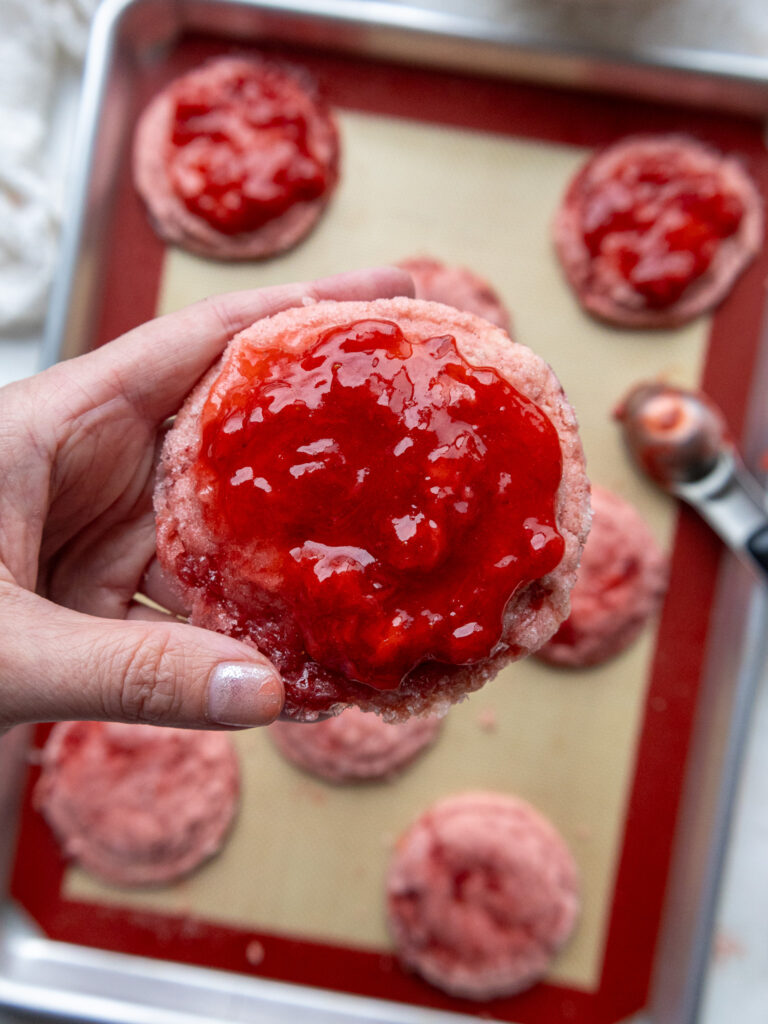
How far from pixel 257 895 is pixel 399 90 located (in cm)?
332

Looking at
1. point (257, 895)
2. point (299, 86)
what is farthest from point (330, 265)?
point (257, 895)

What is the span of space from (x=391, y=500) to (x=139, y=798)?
218cm

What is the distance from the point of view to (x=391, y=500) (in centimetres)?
202

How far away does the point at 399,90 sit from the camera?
3.60m

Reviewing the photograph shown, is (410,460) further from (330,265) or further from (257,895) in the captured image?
(257,895)

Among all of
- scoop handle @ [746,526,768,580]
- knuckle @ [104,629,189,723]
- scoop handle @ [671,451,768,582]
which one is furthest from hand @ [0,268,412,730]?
scoop handle @ [746,526,768,580]

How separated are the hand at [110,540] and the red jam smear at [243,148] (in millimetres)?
953

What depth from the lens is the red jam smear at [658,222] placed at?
3500mm

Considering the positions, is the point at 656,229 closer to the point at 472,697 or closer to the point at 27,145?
the point at 472,697

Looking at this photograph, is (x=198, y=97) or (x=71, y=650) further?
(x=198, y=97)

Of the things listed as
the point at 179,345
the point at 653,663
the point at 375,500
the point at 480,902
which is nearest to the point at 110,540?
the point at 179,345

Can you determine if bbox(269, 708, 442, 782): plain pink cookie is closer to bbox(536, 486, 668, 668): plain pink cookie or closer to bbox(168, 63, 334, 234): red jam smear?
bbox(536, 486, 668, 668): plain pink cookie

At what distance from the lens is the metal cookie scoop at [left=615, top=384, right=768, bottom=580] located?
3383 millimetres

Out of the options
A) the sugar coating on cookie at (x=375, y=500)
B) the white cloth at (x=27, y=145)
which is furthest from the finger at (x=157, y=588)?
the white cloth at (x=27, y=145)
